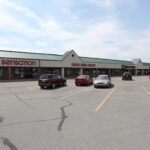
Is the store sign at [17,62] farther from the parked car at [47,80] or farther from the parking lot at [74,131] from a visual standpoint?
the parking lot at [74,131]

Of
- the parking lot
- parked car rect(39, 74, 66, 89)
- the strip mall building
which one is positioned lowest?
the parking lot

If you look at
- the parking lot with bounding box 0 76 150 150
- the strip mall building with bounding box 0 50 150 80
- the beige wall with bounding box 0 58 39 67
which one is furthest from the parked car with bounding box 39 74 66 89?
the strip mall building with bounding box 0 50 150 80

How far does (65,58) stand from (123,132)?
31144 millimetres

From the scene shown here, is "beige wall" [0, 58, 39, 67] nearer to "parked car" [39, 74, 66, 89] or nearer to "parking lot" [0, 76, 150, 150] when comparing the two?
"parked car" [39, 74, 66, 89]

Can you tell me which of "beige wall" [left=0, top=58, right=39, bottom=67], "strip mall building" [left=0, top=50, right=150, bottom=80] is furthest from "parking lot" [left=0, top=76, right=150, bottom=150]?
"strip mall building" [left=0, top=50, right=150, bottom=80]

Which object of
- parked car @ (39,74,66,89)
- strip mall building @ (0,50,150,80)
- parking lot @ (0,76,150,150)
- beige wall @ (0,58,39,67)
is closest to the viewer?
parking lot @ (0,76,150,150)

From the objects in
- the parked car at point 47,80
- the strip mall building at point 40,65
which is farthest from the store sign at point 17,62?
the parked car at point 47,80

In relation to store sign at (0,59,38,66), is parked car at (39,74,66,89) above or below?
below

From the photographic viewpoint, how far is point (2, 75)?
89.0 ft

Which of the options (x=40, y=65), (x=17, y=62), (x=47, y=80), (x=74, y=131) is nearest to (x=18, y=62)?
(x=17, y=62)

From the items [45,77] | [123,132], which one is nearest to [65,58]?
[45,77]

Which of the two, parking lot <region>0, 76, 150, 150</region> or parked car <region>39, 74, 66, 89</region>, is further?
parked car <region>39, 74, 66, 89</region>

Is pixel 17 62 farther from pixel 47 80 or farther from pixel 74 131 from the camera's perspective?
pixel 74 131

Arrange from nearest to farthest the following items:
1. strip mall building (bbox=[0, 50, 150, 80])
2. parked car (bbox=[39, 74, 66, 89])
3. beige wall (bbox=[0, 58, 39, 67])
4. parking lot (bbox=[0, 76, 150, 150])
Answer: parking lot (bbox=[0, 76, 150, 150]) < parked car (bbox=[39, 74, 66, 89]) < beige wall (bbox=[0, 58, 39, 67]) < strip mall building (bbox=[0, 50, 150, 80])
